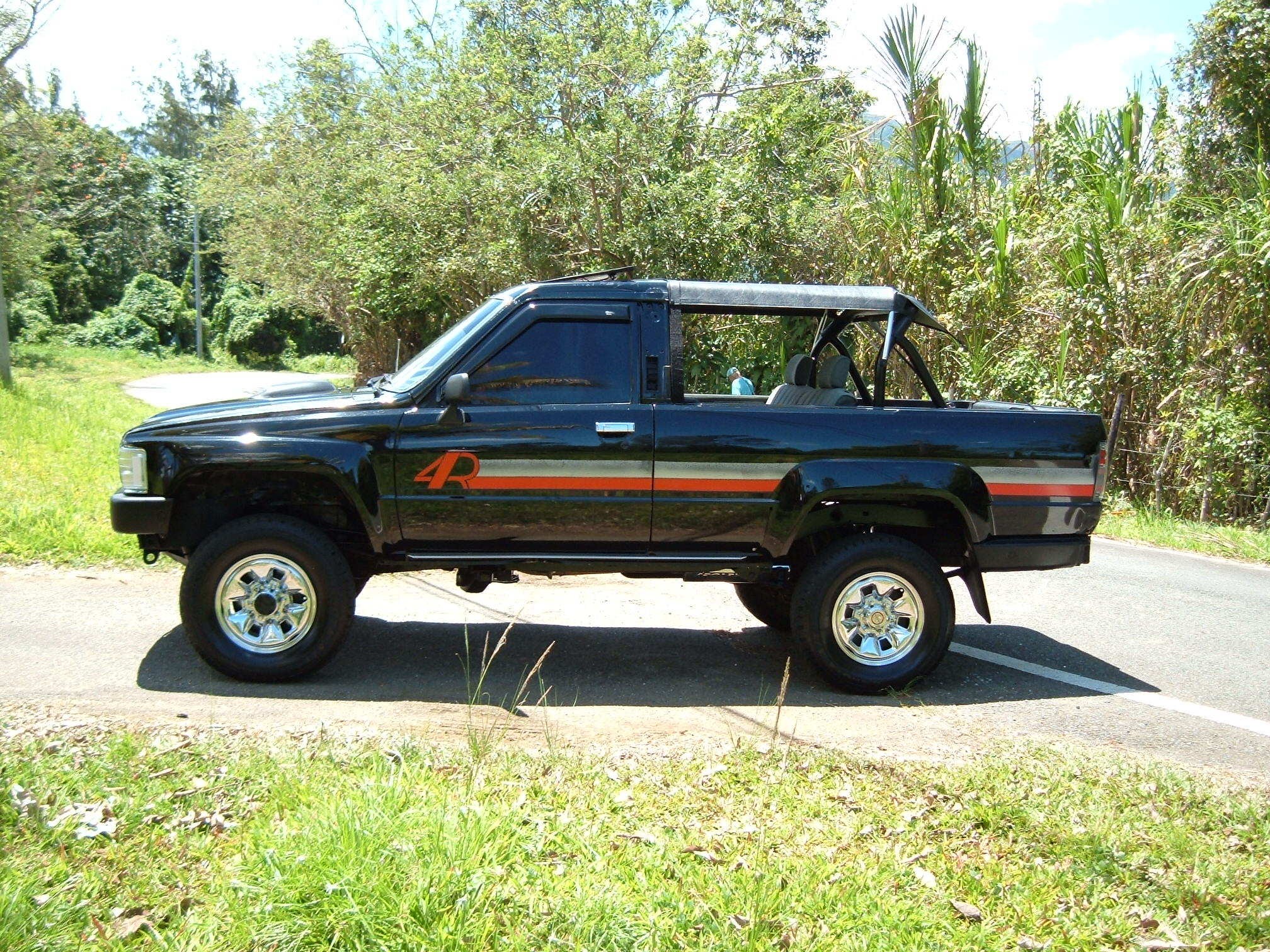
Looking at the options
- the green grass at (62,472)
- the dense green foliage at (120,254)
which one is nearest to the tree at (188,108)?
the dense green foliage at (120,254)

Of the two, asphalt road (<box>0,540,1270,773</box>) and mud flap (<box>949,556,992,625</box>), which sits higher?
mud flap (<box>949,556,992,625</box>)

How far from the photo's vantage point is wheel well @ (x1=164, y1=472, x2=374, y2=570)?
5.73 meters

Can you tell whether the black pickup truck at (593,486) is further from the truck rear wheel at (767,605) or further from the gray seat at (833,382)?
the truck rear wheel at (767,605)

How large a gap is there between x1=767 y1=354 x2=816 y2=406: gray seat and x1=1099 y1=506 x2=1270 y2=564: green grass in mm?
5203

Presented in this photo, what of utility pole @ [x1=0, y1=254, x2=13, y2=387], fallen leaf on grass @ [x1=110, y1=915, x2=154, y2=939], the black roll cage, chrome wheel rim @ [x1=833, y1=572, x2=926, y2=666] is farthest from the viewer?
utility pole @ [x1=0, y1=254, x2=13, y2=387]

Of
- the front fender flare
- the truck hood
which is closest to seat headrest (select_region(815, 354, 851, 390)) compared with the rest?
the truck hood

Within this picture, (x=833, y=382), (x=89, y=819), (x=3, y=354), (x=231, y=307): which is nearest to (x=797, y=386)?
(x=833, y=382)

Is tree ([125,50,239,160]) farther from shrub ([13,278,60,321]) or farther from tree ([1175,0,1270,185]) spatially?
tree ([1175,0,1270,185])

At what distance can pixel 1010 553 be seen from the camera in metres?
6.03

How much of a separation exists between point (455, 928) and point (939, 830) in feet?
6.17

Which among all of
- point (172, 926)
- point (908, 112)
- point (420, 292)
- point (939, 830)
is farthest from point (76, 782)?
point (420, 292)

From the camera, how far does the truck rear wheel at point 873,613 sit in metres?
5.86

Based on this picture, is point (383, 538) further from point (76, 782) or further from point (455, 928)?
point (455, 928)

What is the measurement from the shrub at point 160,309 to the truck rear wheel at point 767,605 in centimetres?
4914
